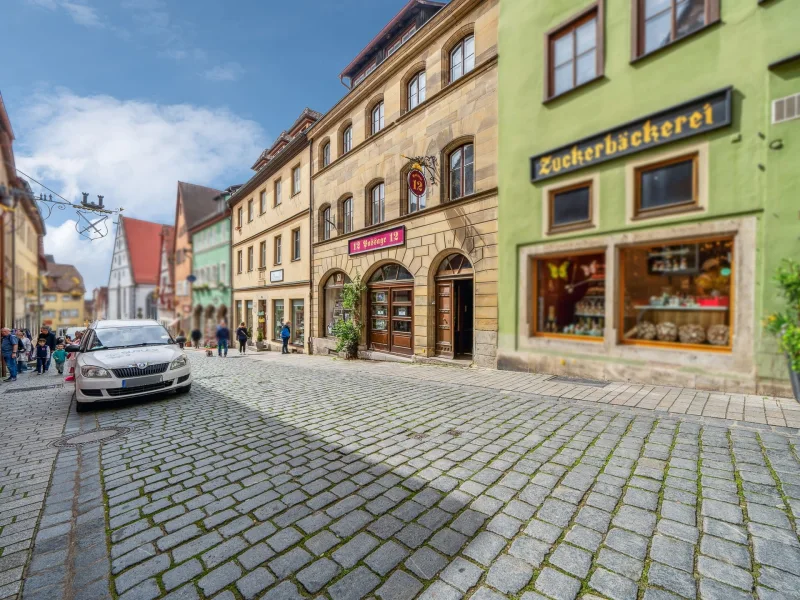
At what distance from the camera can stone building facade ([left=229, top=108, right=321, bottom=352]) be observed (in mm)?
18047

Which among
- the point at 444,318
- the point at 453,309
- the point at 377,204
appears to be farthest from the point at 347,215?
the point at 453,309

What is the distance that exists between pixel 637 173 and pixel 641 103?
133 cm

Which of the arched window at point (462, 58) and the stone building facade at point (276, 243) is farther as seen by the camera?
the stone building facade at point (276, 243)

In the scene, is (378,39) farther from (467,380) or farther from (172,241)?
(172,241)

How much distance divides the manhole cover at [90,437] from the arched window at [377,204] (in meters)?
10.1

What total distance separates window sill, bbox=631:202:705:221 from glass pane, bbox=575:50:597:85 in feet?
10.5

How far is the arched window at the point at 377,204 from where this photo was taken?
44.6ft

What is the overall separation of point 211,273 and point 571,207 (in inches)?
1074

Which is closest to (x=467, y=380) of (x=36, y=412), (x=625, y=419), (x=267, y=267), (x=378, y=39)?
(x=625, y=419)

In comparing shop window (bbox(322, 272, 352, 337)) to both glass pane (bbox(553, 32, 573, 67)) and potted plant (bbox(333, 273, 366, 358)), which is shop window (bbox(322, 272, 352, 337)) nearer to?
potted plant (bbox(333, 273, 366, 358))

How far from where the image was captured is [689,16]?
6750mm

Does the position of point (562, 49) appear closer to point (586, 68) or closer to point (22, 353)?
point (586, 68)

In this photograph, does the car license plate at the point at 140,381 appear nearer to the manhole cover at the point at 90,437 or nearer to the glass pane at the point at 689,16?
the manhole cover at the point at 90,437

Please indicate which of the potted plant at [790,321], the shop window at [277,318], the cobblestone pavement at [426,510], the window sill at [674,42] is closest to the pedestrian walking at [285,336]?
the shop window at [277,318]
